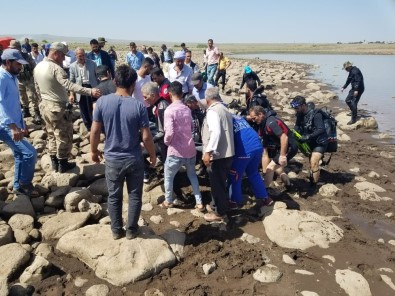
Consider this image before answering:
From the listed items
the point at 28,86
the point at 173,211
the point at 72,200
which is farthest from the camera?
the point at 28,86

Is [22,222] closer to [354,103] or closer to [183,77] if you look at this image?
[183,77]

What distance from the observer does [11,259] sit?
4.10m

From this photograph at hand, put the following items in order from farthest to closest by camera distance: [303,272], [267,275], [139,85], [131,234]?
[139,85] < [131,234] < [303,272] < [267,275]

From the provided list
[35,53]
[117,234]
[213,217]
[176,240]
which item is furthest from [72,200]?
[35,53]

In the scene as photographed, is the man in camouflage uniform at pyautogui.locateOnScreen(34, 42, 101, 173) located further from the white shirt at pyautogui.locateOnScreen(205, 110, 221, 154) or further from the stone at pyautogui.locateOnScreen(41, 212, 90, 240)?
the white shirt at pyautogui.locateOnScreen(205, 110, 221, 154)

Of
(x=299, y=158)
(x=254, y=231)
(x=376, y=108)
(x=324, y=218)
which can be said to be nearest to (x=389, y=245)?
(x=324, y=218)

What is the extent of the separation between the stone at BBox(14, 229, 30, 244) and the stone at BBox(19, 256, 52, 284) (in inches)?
26.0

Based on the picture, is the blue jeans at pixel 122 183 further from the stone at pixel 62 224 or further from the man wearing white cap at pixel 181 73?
the man wearing white cap at pixel 181 73

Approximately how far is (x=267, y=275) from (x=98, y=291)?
6.63 ft

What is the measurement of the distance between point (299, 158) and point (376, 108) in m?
9.88

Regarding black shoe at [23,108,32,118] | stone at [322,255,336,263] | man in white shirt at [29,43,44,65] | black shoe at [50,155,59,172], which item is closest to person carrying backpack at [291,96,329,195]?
stone at [322,255,336,263]

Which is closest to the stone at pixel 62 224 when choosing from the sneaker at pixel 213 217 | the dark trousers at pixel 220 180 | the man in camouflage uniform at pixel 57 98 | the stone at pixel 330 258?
the man in camouflage uniform at pixel 57 98

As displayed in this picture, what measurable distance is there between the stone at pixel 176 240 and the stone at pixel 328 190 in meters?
3.16

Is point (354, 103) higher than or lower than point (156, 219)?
higher
